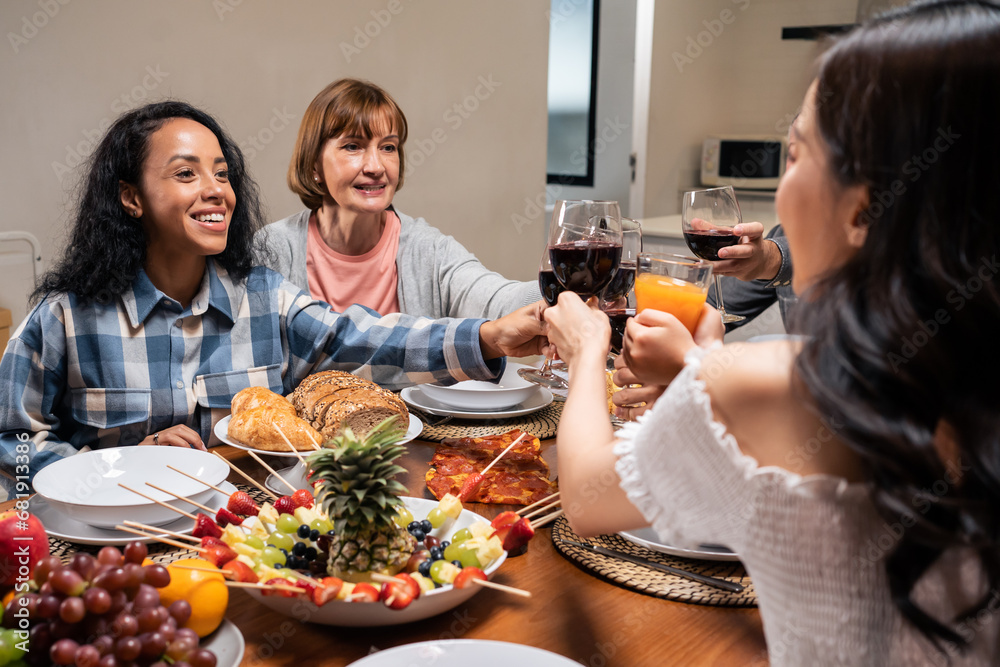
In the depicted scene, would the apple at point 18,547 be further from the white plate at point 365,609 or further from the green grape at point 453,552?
the green grape at point 453,552

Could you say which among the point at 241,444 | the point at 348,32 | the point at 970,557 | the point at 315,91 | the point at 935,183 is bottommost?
the point at 241,444

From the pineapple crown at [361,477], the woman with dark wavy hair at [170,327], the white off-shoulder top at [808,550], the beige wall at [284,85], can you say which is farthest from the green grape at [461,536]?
the beige wall at [284,85]

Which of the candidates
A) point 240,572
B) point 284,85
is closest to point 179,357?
point 240,572

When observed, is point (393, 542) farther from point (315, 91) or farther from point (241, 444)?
point (315, 91)

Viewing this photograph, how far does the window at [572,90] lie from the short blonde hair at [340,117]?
3112 mm

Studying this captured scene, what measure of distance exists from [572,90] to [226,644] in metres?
5.30

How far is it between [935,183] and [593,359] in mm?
438

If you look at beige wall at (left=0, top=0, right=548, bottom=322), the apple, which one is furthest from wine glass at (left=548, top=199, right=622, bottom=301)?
beige wall at (left=0, top=0, right=548, bottom=322)

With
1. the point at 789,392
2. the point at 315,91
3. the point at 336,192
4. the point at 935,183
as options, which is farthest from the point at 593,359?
the point at 315,91

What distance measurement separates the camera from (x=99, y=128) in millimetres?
2584

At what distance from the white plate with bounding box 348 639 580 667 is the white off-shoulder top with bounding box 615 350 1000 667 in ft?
0.66

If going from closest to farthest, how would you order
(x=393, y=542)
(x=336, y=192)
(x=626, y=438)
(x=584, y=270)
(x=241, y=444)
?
1. (x=626, y=438)
2. (x=393, y=542)
3. (x=584, y=270)
4. (x=241, y=444)
5. (x=336, y=192)

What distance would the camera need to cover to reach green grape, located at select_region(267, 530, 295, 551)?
945 millimetres

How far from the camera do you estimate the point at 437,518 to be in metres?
1.00
